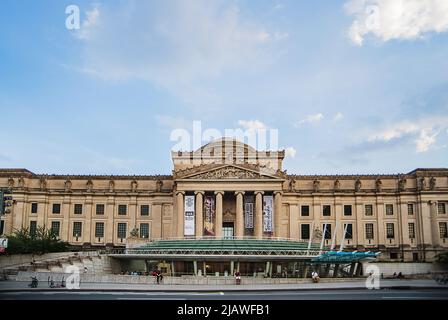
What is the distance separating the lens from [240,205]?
286 ft

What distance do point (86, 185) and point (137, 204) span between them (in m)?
10.5

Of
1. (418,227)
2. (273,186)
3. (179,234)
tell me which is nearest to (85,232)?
(179,234)

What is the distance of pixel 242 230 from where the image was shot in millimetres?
86938

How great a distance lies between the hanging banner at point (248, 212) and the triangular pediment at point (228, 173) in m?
4.20

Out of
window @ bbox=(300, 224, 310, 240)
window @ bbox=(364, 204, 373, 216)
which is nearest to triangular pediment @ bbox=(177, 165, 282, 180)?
window @ bbox=(300, 224, 310, 240)

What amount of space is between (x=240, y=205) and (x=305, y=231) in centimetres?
1488

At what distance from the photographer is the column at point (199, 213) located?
86.1 meters

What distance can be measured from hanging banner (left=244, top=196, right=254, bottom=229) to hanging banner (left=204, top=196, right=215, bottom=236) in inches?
218

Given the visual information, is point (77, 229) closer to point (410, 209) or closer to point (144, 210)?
point (144, 210)

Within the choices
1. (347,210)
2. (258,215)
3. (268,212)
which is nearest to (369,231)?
(347,210)

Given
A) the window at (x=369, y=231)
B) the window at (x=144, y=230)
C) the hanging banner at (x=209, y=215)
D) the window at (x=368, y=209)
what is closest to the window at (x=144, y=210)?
the window at (x=144, y=230)

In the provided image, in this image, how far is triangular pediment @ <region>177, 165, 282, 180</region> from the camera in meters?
87.8

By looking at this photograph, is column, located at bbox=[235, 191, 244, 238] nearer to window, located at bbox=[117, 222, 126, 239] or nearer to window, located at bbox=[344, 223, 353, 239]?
window, located at bbox=[344, 223, 353, 239]
